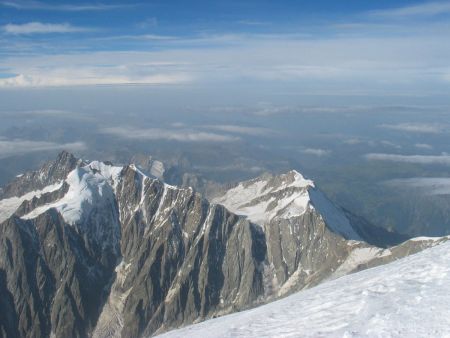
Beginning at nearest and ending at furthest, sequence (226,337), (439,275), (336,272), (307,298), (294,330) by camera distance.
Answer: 1. (294,330)
2. (226,337)
3. (439,275)
4. (307,298)
5. (336,272)

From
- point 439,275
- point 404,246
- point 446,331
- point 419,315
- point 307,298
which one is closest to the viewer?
point 446,331

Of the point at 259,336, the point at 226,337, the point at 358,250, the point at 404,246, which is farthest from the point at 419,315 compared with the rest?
the point at 358,250

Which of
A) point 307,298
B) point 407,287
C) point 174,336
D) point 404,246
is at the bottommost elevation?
point 404,246

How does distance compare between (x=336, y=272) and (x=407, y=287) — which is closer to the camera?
(x=407, y=287)

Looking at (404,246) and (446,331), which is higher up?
(446,331)

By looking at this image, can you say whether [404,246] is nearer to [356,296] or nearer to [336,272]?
[336,272]

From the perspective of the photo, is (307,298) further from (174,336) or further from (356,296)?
(174,336)
